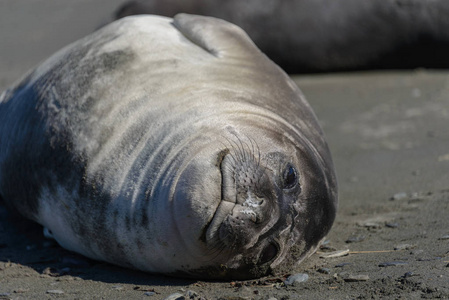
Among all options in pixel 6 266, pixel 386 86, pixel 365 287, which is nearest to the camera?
pixel 365 287

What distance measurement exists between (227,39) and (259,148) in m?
1.27

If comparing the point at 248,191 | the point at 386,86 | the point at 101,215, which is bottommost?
the point at 386,86

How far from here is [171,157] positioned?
3.15 metres

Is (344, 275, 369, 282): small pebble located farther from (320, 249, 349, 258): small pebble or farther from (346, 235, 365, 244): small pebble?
(346, 235, 365, 244): small pebble

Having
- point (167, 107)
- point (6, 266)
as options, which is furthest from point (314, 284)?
point (6, 266)

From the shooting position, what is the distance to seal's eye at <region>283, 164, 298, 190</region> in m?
3.05

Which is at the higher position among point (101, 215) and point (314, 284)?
point (101, 215)

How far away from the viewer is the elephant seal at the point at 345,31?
22.9ft

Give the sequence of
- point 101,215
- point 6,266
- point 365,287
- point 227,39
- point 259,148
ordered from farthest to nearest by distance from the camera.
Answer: point 227,39
point 6,266
point 101,215
point 259,148
point 365,287

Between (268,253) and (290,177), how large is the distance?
1.09 feet

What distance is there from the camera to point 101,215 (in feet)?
10.8

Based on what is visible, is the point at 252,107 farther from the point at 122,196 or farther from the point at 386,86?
Answer: the point at 386,86

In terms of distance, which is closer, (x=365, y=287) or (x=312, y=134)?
(x=365, y=287)

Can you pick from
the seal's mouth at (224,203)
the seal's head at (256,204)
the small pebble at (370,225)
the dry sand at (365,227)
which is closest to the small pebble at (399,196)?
the dry sand at (365,227)
